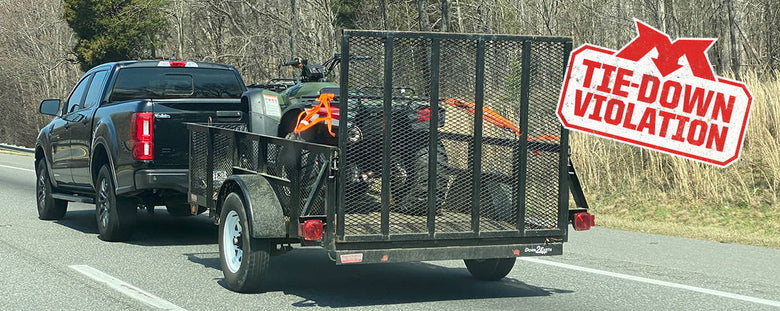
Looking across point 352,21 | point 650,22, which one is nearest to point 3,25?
point 352,21

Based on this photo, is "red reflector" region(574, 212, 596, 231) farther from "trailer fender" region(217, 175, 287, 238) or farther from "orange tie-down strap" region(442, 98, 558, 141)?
"trailer fender" region(217, 175, 287, 238)

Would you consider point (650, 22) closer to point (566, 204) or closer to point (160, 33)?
point (566, 204)

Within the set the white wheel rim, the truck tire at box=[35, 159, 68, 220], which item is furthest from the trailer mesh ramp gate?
the truck tire at box=[35, 159, 68, 220]

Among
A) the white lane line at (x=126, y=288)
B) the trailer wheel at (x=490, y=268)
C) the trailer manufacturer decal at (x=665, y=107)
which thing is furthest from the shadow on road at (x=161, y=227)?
the trailer manufacturer decal at (x=665, y=107)

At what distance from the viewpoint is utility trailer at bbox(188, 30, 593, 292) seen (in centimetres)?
734

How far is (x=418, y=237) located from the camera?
7.52 meters

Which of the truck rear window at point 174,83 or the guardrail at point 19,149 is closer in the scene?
the truck rear window at point 174,83

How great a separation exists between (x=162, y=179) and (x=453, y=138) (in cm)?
420

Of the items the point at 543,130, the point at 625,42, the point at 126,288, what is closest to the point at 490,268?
the point at 543,130

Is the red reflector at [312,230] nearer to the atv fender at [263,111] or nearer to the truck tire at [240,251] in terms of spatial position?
the truck tire at [240,251]

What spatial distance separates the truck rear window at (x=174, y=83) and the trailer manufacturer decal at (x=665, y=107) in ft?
17.5

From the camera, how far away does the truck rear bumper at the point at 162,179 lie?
1068cm

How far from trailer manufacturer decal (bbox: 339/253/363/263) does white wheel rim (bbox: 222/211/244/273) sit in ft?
4.26

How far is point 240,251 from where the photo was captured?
8289 mm
